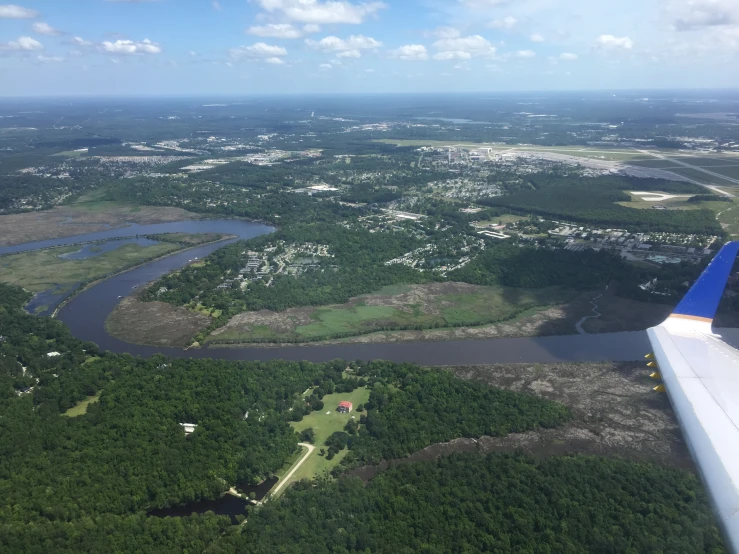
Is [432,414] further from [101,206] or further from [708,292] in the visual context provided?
[101,206]

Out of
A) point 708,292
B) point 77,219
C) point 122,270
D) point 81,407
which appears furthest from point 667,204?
point 77,219

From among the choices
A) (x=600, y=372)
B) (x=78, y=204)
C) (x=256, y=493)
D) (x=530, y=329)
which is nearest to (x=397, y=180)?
(x=78, y=204)

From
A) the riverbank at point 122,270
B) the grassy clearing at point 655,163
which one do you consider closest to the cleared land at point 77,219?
the riverbank at point 122,270

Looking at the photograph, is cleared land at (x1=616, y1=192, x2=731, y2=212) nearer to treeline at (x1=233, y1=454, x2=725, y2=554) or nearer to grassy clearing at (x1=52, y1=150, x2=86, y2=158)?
treeline at (x1=233, y1=454, x2=725, y2=554)

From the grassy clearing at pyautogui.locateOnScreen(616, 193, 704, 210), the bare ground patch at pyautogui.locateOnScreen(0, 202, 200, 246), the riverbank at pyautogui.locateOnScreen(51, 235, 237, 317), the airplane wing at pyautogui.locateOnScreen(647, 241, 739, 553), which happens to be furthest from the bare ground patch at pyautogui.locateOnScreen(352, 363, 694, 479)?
the bare ground patch at pyautogui.locateOnScreen(0, 202, 200, 246)

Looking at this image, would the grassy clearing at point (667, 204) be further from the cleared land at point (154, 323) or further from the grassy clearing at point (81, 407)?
the grassy clearing at point (81, 407)
